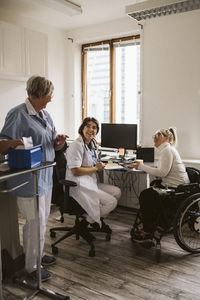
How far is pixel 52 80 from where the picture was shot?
14.8ft

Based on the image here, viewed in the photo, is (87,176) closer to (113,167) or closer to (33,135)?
(113,167)

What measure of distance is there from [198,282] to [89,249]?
989mm

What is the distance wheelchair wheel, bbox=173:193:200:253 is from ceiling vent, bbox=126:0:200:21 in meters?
1.78

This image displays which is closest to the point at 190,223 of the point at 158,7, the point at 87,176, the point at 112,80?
the point at 87,176

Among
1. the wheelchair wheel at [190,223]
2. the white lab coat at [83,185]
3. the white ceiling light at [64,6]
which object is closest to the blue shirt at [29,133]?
the white lab coat at [83,185]

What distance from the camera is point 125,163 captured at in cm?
327

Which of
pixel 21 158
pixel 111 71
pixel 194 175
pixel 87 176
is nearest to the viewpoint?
pixel 21 158

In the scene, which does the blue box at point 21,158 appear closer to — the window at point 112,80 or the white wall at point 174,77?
the white wall at point 174,77

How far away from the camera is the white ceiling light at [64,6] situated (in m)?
3.15

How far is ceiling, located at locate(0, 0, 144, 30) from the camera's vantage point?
137 inches

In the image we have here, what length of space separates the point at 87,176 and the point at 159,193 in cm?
66

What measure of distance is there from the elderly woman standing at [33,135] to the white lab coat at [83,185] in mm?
389

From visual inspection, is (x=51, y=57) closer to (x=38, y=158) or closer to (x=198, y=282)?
(x=38, y=158)

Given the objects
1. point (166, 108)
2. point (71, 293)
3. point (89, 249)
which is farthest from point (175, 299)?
point (166, 108)
